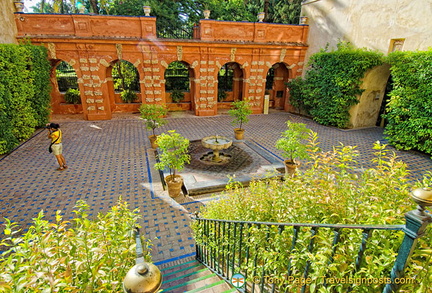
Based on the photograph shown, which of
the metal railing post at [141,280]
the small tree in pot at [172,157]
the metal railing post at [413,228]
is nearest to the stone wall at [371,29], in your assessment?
the small tree in pot at [172,157]

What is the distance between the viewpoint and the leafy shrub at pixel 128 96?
17891 millimetres

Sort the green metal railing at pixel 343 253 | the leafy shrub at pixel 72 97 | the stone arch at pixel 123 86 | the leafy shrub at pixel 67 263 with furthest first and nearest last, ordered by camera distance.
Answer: the stone arch at pixel 123 86 → the leafy shrub at pixel 72 97 → the leafy shrub at pixel 67 263 → the green metal railing at pixel 343 253

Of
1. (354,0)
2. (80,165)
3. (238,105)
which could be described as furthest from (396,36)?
(80,165)

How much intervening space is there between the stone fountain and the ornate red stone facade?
24.1 ft

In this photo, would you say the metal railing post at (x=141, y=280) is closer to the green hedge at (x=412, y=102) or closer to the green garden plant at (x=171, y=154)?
the green garden plant at (x=171, y=154)

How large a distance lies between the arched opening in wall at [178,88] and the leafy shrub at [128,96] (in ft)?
8.42

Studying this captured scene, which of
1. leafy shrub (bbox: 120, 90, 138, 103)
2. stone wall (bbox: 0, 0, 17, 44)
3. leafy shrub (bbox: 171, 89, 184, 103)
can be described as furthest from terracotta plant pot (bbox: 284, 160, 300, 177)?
stone wall (bbox: 0, 0, 17, 44)

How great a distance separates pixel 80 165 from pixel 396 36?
51.5 feet

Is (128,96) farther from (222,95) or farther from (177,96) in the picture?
(222,95)

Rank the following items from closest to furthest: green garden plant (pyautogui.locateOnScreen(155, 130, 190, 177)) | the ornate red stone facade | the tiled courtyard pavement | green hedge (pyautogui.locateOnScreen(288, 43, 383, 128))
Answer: the tiled courtyard pavement → green garden plant (pyautogui.locateOnScreen(155, 130, 190, 177)) → green hedge (pyautogui.locateOnScreen(288, 43, 383, 128)) → the ornate red stone facade

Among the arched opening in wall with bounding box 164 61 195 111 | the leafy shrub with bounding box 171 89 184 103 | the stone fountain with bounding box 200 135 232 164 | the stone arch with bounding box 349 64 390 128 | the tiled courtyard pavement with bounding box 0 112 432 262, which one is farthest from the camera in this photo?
the leafy shrub with bounding box 171 89 184 103

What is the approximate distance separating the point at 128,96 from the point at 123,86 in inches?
53.5

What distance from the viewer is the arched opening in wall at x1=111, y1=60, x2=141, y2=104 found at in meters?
18.0

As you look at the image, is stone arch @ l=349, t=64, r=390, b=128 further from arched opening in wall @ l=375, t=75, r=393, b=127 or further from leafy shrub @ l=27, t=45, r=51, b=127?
leafy shrub @ l=27, t=45, r=51, b=127
